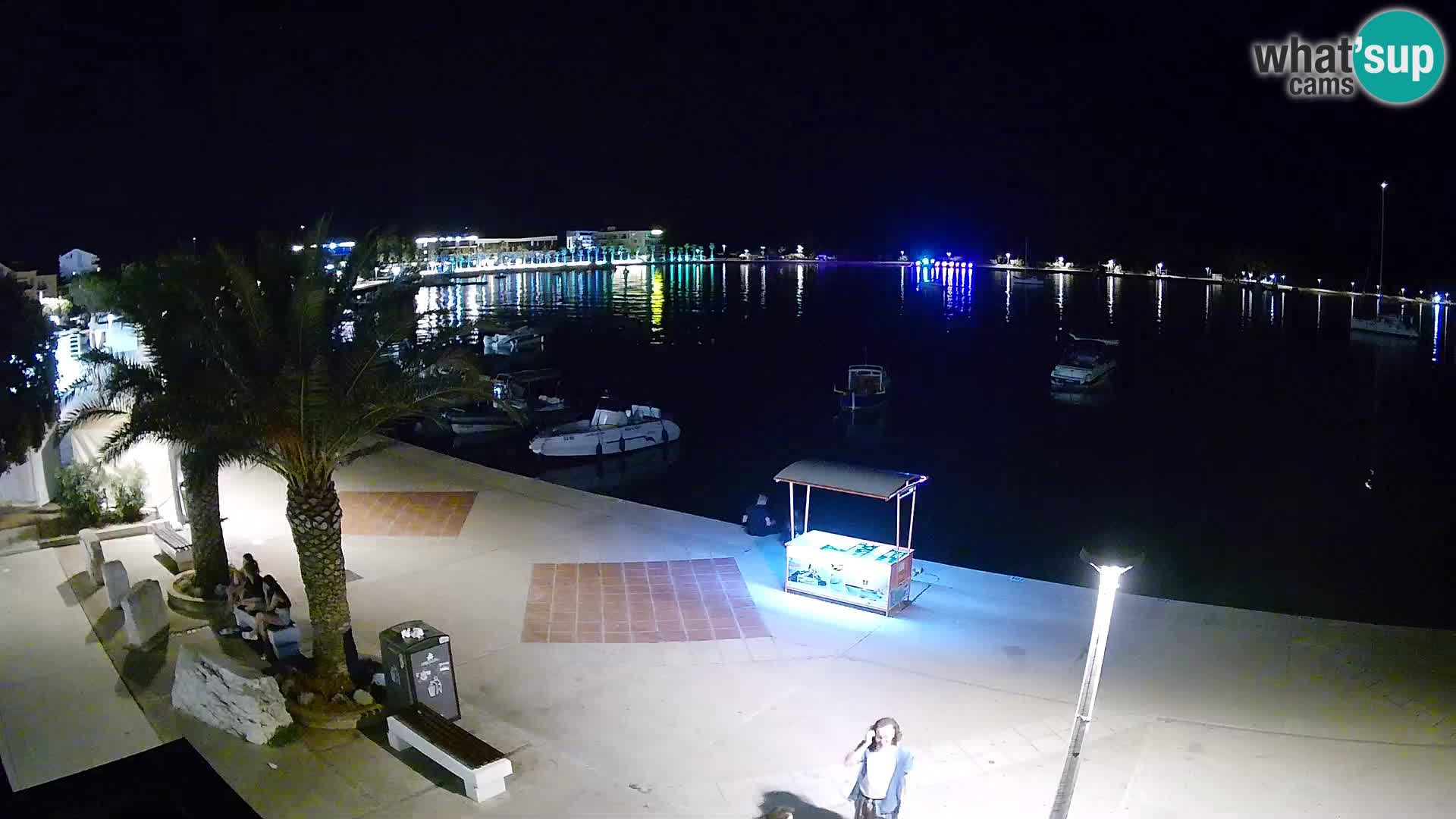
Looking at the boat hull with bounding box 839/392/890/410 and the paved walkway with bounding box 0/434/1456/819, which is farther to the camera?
the boat hull with bounding box 839/392/890/410

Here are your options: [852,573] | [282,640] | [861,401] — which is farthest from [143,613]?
[861,401]

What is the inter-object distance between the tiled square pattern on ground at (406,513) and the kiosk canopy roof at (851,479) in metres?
5.90

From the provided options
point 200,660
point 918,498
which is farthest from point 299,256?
point 918,498

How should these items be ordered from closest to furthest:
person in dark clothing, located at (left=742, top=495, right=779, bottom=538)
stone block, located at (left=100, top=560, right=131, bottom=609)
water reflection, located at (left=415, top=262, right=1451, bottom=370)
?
stone block, located at (left=100, top=560, right=131, bottom=609) → person in dark clothing, located at (left=742, top=495, right=779, bottom=538) → water reflection, located at (left=415, top=262, right=1451, bottom=370)

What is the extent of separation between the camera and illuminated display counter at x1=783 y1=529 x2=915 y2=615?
1311cm

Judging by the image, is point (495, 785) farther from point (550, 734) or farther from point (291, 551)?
point (291, 551)

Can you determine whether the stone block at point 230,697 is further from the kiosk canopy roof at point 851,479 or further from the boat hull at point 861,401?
the boat hull at point 861,401

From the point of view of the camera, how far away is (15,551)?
48.3 ft

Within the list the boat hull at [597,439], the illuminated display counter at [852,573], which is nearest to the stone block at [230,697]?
the illuminated display counter at [852,573]

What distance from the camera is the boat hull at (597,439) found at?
36562mm

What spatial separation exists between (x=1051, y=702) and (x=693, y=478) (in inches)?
952

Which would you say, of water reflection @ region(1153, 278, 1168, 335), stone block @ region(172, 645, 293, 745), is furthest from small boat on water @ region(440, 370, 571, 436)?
water reflection @ region(1153, 278, 1168, 335)

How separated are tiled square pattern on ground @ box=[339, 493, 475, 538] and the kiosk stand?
5.99m

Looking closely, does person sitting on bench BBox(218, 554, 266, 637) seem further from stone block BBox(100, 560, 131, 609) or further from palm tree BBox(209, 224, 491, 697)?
palm tree BBox(209, 224, 491, 697)
